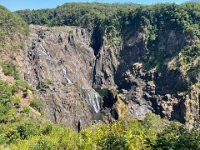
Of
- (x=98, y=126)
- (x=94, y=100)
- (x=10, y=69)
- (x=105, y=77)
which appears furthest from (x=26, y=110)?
(x=105, y=77)

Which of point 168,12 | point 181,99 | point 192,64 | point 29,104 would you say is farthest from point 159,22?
point 29,104

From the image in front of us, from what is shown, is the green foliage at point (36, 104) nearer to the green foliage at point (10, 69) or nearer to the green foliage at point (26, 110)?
the green foliage at point (26, 110)

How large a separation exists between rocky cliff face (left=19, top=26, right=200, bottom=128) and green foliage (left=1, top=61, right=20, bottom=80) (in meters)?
7.00

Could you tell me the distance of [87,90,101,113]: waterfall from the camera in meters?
132

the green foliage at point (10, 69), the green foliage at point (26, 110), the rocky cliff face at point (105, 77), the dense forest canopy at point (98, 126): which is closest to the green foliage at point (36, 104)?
the dense forest canopy at point (98, 126)

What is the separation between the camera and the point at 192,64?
135875 millimetres

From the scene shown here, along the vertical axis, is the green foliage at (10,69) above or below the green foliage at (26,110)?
above

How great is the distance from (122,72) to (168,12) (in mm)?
27988

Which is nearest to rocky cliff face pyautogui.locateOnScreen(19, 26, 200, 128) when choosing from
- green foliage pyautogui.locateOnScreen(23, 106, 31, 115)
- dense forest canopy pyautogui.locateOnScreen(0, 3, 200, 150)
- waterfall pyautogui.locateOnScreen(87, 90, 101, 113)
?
waterfall pyautogui.locateOnScreen(87, 90, 101, 113)

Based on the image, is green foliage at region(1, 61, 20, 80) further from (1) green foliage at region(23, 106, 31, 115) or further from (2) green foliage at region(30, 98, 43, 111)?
(1) green foliage at region(23, 106, 31, 115)

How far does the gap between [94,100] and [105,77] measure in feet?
84.1

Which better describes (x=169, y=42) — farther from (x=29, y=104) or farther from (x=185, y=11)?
(x=29, y=104)

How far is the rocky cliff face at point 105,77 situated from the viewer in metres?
120

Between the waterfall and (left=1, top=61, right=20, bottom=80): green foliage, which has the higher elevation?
(left=1, top=61, right=20, bottom=80): green foliage
